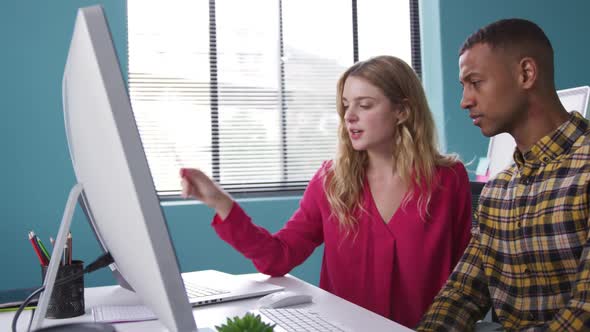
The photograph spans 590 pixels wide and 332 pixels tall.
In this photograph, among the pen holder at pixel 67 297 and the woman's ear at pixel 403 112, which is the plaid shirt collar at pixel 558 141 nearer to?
the woman's ear at pixel 403 112

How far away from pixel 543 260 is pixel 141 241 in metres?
0.84

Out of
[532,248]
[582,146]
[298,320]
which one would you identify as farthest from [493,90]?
[298,320]

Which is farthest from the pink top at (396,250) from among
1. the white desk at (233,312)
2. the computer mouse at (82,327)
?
the computer mouse at (82,327)

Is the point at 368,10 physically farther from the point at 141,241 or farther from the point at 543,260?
the point at 141,241

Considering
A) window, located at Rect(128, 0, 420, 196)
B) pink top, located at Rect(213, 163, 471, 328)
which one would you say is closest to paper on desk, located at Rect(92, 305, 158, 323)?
pink top, located at Rect(213, 163, 471, 328)

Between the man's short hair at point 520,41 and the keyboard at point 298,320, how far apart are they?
671mm

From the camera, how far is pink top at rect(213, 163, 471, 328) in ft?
4.92

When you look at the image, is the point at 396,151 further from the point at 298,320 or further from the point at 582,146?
the point at 298,320

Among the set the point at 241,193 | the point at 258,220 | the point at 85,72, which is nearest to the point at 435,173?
the point at 85,72

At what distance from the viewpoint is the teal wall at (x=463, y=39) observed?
3629 millimetres

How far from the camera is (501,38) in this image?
120cm

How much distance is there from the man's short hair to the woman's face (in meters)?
0.45

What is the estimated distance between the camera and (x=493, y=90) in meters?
1.18

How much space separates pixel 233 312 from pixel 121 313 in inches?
8.2
